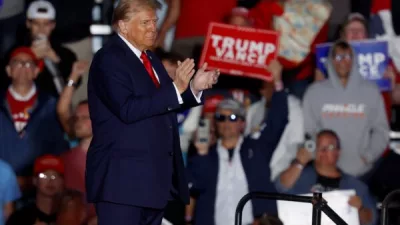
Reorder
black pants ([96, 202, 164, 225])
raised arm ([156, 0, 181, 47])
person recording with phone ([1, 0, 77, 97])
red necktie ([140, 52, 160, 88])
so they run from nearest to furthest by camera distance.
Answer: black pants ([96, 202, 164, 225]), red necktie ([140, 52, 160, 88]), person recording with phone ([1, 0, 77, 97]), raised arm ([156, 0, 181, 47])

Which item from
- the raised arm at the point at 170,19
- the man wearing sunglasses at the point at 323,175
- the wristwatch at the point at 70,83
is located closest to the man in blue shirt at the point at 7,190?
the wristwatch at the point at 70,83

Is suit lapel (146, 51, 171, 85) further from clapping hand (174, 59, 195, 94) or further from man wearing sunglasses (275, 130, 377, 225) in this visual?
man wearing sunglasses (275, 130, 377, 225)

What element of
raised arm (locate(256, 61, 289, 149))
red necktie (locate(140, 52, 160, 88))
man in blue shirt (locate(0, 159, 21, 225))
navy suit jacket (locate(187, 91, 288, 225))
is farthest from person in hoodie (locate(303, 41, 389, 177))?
red necktie (locate(140, 52, 160, 88))

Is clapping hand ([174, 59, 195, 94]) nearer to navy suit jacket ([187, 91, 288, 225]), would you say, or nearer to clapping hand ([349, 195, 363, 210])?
navy suit jacket ([187, 91, 288, 225])

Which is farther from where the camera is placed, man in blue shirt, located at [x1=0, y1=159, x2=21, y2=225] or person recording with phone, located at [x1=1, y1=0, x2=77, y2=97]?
person recording with phone, located at [x1=1, y1=0, x2=77, y2=97]

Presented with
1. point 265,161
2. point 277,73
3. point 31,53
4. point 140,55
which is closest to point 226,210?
point 265,161

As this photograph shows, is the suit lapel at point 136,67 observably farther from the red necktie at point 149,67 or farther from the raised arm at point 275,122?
the raised arm at point 275,122

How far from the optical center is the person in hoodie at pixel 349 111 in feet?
27.4

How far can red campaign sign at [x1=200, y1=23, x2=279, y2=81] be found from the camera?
27.0ft

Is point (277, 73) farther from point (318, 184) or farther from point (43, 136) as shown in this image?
point (43, 136)

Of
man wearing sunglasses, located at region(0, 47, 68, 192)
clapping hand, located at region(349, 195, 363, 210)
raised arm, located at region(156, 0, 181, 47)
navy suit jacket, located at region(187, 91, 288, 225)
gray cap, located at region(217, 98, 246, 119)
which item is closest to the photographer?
clapping hand, located at region(349, 195, 363, 210)

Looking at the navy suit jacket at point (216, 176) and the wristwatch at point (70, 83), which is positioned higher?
the wristwatch at point (70, 83)

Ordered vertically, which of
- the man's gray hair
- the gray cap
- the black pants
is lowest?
the black pants

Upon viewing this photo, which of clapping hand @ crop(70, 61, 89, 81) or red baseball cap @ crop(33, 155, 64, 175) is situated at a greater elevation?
clapping hand @ crop(70, 61, 89, 81)
